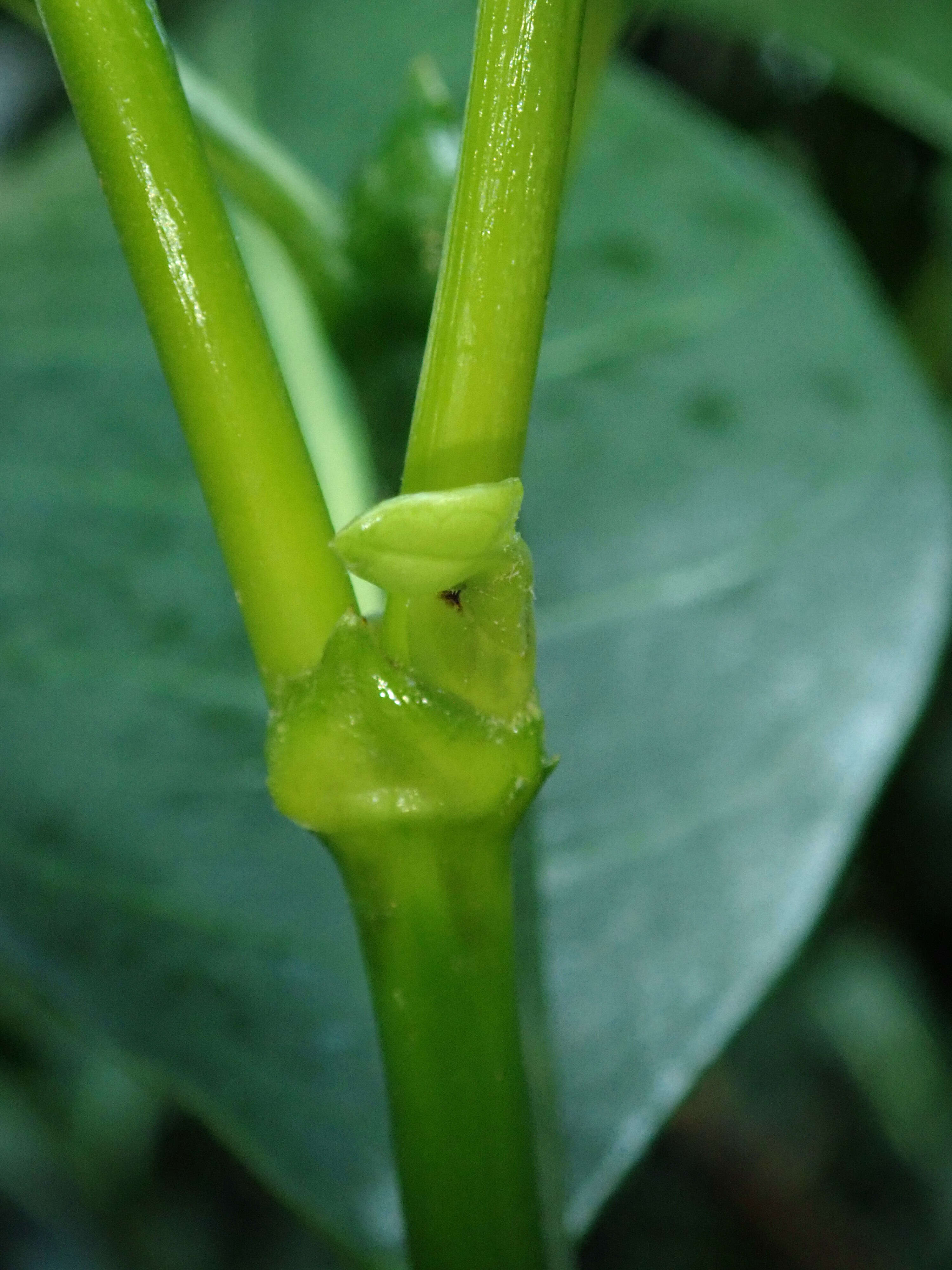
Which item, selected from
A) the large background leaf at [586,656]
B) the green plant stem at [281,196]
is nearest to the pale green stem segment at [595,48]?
the green plant stem at [281,196]

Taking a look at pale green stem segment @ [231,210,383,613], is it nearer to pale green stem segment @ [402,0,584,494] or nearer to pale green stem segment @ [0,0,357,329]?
pale green stem segment @ [0,0,357,329]

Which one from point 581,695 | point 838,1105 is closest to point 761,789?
point 581,695

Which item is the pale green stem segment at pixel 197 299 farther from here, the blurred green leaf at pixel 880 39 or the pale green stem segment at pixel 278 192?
the blurred green leaf at pixel 880 39

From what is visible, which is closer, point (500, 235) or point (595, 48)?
point (500, 235)

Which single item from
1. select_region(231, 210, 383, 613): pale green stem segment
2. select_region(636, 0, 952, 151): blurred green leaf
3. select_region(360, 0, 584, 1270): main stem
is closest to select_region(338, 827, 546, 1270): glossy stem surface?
select_region(360, 0, 584, 1270): main stem

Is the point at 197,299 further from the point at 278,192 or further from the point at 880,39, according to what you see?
the point at 880,39

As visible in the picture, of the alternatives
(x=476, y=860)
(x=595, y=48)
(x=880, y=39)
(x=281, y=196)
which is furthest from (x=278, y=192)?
(x=880, y=39)

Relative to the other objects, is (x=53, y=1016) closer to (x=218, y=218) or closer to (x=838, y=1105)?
(x=218, y=218)

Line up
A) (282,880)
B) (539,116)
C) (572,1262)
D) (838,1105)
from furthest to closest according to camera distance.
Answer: (838,1105)
(282,880)
(572,1262)
(539,116)
